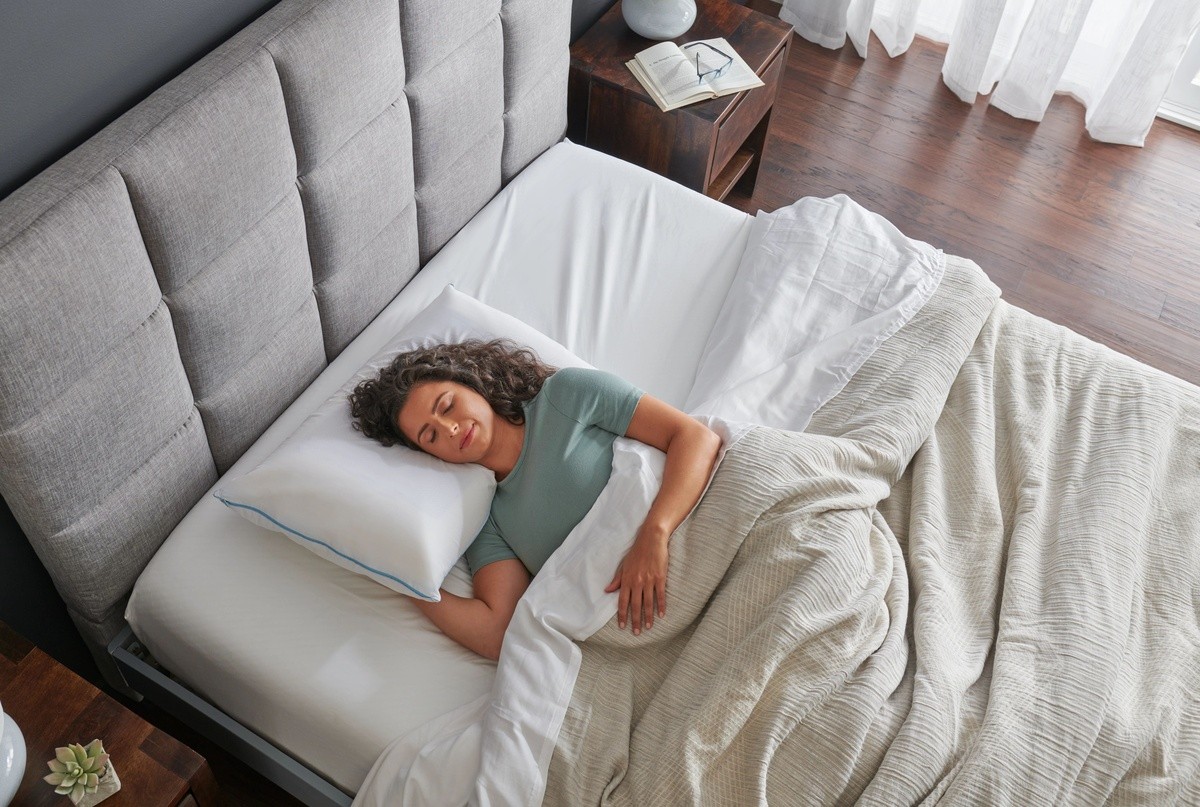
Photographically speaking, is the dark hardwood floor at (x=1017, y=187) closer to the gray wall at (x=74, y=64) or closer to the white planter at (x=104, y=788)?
the gray wall at (x=74, y=64)

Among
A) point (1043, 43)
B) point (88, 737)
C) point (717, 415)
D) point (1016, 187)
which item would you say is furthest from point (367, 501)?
point (1043, 43)

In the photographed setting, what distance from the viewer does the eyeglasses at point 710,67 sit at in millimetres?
2225

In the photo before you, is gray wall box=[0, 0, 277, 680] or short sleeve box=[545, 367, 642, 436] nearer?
gray wall box=[0, 0, 277, 680]

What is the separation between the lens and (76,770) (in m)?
1.21

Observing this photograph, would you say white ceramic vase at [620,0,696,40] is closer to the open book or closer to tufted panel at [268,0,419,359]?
the open book

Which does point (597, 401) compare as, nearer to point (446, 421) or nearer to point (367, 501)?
point (446, 421)

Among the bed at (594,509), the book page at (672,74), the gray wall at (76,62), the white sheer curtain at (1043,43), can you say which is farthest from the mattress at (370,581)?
the white sheer curtain at (1043,43)

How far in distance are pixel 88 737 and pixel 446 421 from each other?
62 cm

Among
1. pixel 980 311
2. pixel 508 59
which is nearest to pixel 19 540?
pixel 508 59

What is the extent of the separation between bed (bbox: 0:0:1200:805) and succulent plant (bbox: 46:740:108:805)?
0.78 ft

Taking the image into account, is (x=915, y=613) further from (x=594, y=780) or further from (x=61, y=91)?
(x=61, y=91)

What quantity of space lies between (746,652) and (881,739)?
0.20 metres

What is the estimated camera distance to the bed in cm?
126

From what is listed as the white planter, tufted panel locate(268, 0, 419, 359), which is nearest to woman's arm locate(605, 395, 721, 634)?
tufted panel locate(268, 0, 419, 359)
